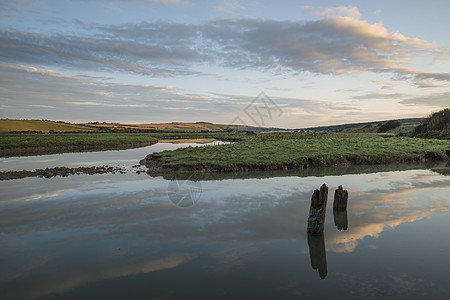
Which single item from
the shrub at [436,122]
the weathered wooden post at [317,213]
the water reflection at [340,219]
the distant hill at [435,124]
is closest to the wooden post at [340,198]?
the water reflection at [340,219]

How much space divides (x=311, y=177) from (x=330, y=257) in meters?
13.5

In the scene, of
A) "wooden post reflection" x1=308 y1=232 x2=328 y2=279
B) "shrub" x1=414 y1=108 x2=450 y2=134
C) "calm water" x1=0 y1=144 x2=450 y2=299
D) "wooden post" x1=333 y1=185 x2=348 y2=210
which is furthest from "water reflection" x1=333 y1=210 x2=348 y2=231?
"shrub" x1=414 y1=108 x2=450 y2=134

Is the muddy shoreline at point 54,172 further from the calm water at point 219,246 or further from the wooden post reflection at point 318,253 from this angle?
the wooden post reflection at point 318,253

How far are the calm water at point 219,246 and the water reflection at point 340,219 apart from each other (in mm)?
39

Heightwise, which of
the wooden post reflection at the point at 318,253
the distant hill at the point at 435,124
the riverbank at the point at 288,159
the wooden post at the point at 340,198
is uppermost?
the distant hill at the point at 435,124

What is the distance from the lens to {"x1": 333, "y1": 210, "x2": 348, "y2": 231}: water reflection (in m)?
11.6

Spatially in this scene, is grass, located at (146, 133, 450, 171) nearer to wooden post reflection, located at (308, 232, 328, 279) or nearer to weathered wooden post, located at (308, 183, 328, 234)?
weathered wooden post, located at (308, 183, 328, 234)

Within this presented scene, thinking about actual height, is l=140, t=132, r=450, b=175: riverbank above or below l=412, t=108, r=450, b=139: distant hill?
below

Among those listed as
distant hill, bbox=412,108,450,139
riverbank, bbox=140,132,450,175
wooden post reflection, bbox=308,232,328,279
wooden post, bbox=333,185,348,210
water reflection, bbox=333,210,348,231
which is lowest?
wooden post reflection, bbox=308,232,328,279

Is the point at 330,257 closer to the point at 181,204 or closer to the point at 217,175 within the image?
the point at 181,204

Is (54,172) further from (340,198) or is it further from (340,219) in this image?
(340,219)

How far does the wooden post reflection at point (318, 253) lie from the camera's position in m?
8.34

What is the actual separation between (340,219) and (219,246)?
5432mm

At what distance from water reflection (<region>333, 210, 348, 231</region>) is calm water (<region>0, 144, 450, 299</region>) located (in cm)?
4
